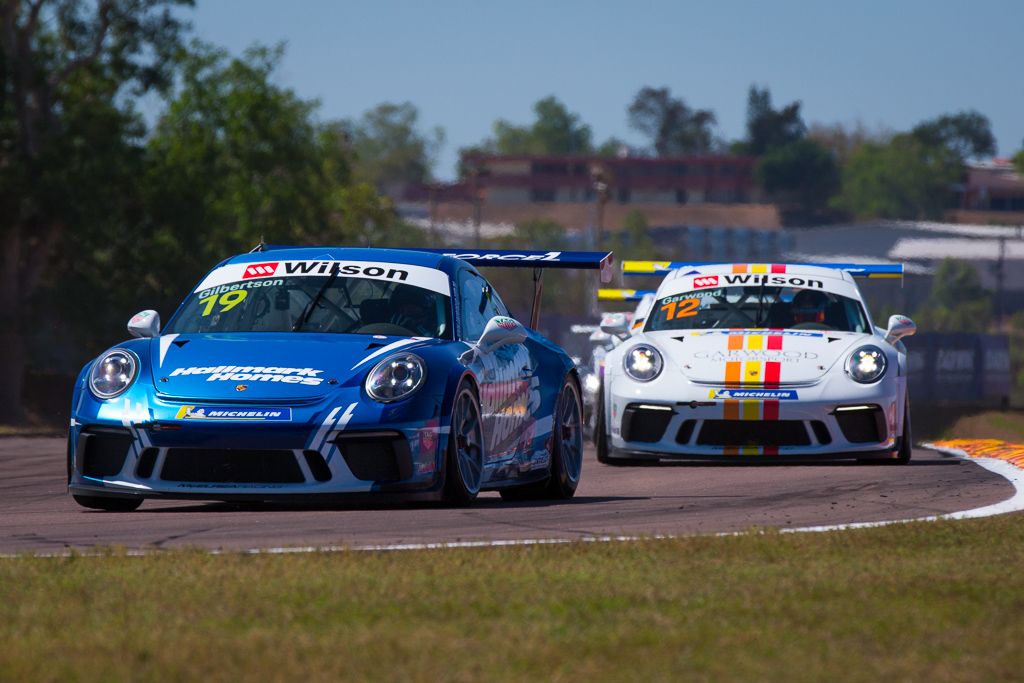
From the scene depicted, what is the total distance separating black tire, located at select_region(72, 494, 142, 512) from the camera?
8977mm

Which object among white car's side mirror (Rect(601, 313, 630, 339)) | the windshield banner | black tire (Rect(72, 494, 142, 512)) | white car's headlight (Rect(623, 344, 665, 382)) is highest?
the windshield banner

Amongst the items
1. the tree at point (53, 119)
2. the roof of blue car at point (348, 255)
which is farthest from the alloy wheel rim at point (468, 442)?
the tree at point (53, 119)

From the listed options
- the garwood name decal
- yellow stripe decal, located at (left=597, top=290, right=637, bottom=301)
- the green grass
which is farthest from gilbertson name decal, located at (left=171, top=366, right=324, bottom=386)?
yellow stripe decal, located at (left=597, top=290, right=637, bottom=301)

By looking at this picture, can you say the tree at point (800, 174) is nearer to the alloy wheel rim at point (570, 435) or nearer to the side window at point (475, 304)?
the alloy wheel rim at point (570, 435)

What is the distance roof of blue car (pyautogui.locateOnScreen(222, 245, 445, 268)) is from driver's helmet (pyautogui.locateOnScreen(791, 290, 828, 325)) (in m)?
4.50

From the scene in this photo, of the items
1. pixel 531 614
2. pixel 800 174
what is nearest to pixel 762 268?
pixel 531 614

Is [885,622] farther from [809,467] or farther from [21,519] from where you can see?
[809,467]

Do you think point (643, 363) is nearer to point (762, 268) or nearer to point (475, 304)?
point (762, 268)

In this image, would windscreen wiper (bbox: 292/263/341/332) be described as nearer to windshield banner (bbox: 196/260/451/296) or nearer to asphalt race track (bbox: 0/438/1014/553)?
windshield banner (bbox: 196/260/451/296)

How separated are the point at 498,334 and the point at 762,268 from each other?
5482 mm

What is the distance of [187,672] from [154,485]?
4071 millimetres

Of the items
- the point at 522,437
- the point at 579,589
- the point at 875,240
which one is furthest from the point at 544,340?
the point at 875,240

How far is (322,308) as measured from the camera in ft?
31.4

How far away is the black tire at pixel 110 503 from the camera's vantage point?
8977 millimetres
